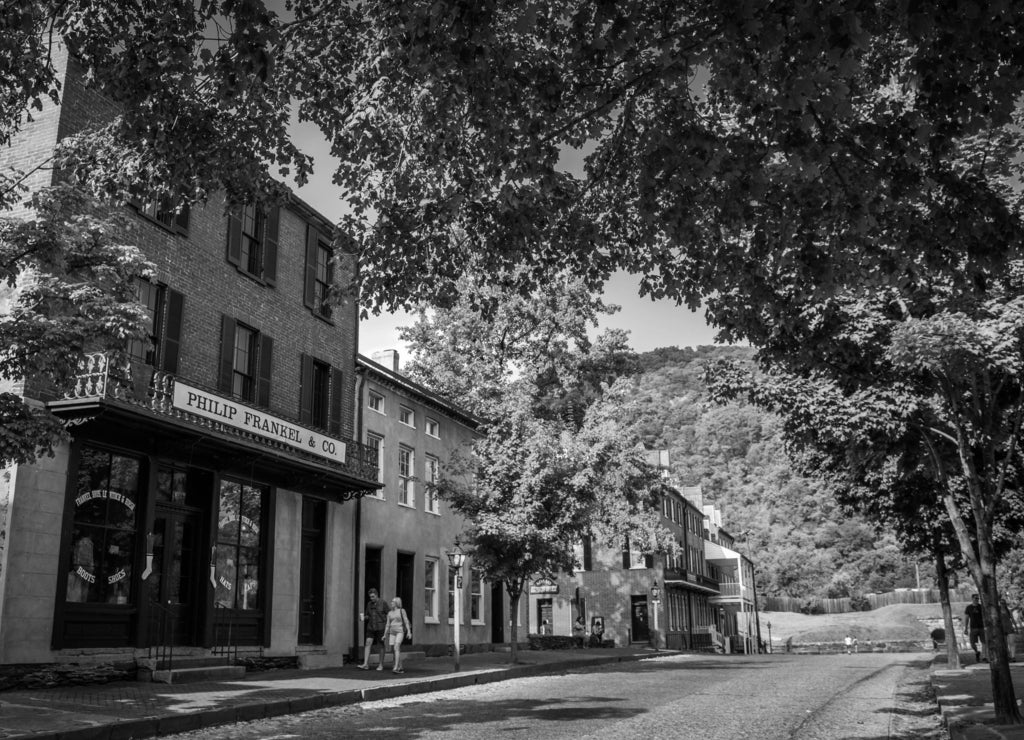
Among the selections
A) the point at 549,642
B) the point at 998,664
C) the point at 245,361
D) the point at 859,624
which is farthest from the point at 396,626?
the point at 859,624

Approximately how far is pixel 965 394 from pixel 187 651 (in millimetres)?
14099

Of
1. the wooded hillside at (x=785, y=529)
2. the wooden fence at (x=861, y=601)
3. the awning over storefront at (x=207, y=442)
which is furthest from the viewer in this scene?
the wooded hillside at (x=785, y=529)

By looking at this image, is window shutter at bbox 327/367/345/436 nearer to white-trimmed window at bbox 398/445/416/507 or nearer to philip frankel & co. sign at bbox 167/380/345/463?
philip frankel & co. sign at bbox 167/380/345/463

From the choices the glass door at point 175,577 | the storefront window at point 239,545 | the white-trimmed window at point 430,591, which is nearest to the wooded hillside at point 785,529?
the white-trimmed window at point 430,591

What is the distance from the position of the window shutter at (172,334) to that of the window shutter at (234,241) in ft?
7.21

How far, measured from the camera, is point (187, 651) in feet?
57.0

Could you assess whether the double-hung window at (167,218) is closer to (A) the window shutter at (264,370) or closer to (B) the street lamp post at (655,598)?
(A) the window shutter at (264,370)

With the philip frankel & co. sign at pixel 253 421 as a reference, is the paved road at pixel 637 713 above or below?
below

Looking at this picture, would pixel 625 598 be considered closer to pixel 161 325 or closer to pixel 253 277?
pixel 253 277

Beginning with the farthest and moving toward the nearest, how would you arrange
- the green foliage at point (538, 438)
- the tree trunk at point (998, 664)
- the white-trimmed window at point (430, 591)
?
the white-trimmed window at point (430, 591), the green foliage at point (538, 438), the tree trunk at point (998, 664)

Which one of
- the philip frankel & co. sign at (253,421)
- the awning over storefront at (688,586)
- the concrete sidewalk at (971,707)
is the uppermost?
the philip frankel & co. sign at (253,421)

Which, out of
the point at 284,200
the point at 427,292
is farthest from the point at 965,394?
the point at 284,200

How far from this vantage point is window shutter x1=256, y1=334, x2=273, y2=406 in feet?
68.3

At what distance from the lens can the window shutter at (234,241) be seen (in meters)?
20.3
